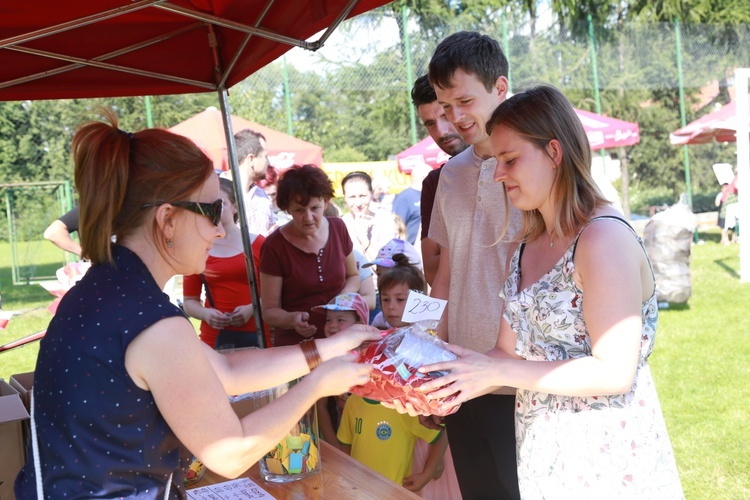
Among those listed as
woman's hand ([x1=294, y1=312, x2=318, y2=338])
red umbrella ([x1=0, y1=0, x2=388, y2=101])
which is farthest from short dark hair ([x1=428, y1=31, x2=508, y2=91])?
woman's hand ([x1=294, y1=312, x2=318, y2=338])

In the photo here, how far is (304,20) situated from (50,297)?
11399 millimetres

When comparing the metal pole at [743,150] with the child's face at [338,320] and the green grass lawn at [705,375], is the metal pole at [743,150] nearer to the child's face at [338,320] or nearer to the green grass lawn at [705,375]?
the green grass lawn at [705,375]

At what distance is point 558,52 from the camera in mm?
14961

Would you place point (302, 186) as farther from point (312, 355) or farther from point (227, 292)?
point (312, 355)

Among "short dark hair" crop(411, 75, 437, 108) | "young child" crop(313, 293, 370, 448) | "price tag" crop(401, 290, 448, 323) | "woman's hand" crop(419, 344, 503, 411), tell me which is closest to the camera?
"woman's hand" crop(419, 344, 503, 411)

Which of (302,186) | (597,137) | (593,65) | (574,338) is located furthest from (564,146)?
(593,65)

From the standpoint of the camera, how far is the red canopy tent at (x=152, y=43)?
7.13 feet

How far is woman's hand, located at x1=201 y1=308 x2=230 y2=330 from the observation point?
3.63 meters

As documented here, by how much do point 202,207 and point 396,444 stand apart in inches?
65.2

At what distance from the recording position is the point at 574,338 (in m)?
1.75

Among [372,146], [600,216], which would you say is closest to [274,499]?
[600,216]

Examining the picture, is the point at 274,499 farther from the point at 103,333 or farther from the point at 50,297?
the point at 50,297

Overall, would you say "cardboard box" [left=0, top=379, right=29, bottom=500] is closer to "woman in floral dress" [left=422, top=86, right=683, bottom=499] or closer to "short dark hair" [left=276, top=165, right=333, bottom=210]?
"woman in floral dress" [left=422, top=86, right=683, bottom=499]

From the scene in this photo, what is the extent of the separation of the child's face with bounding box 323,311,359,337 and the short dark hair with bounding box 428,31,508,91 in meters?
1.27
